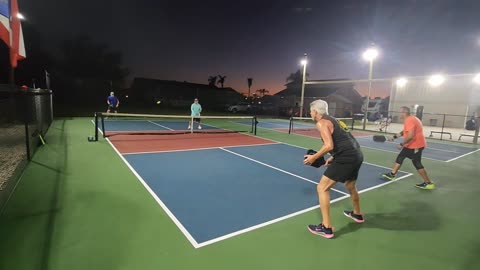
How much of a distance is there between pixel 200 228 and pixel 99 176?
11.2 ft

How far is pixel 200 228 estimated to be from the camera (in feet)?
12.7

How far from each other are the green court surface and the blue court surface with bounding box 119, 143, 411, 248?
10.2 inches

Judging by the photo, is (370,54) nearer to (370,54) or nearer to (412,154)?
(370,54)

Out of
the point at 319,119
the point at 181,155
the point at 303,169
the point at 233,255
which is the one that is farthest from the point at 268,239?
the point at 181,155

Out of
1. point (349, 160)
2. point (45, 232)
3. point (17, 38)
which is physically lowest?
point (45, 232)

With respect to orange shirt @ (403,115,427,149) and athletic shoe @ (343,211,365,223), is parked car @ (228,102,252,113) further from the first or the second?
athletic shoe @ (343,211,365,223)

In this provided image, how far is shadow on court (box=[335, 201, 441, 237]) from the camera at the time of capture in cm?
424

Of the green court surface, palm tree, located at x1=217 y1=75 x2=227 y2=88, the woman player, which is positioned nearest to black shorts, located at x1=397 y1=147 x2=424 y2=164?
the green court surface

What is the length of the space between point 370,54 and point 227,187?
1730 cm

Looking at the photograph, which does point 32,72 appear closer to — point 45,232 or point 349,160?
point 45,232

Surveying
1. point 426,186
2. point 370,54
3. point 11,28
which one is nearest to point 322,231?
point 426,186

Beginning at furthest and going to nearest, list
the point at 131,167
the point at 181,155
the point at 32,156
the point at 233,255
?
the point at 181,155 < the point at 32,156 < the point at 131,167 < the point at 233,255

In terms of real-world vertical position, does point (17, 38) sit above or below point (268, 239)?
above

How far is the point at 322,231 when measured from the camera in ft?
12.6
